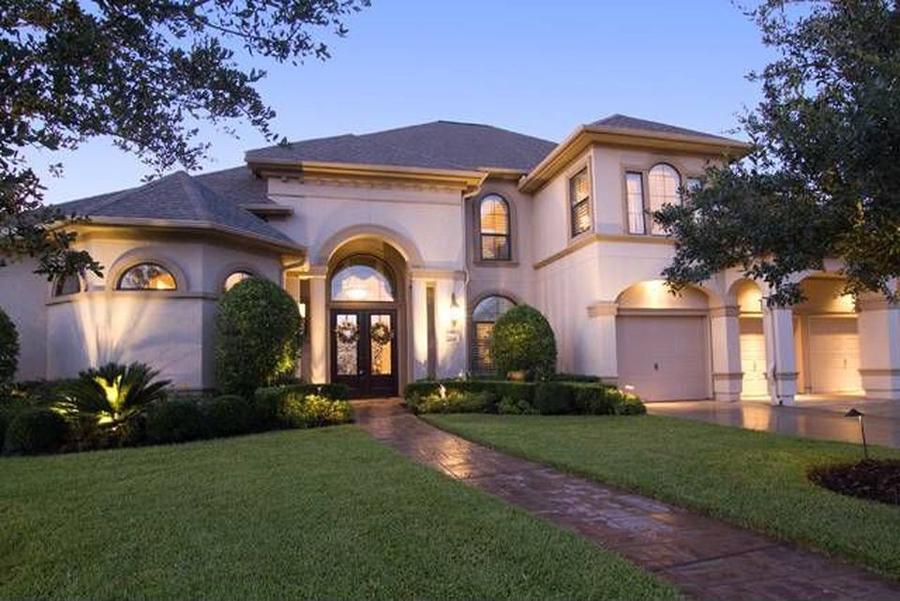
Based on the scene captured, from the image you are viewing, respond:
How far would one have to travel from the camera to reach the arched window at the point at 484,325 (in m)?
20.6

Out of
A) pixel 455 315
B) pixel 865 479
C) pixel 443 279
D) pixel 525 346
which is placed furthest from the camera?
pixel 443 279

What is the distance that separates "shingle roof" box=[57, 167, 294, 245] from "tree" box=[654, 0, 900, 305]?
34.4ft

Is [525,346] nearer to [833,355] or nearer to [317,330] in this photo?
→ [317,330]

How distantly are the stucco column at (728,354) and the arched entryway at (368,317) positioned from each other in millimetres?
8634

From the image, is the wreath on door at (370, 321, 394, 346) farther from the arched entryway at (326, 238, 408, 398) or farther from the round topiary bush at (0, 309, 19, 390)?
the round topiary bush at (0, 309, 19, 390)

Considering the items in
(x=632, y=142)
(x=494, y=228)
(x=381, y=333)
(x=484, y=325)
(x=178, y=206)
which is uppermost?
(x=632, y=142)

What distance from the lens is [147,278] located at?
1466 cm

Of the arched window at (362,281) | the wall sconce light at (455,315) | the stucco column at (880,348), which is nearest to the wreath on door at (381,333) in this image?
the arched window at (362,281)

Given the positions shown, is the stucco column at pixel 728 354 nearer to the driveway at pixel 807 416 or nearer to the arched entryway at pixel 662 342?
the arched entryway at pixel 662 342

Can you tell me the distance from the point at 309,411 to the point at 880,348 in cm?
1512

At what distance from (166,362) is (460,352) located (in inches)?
307

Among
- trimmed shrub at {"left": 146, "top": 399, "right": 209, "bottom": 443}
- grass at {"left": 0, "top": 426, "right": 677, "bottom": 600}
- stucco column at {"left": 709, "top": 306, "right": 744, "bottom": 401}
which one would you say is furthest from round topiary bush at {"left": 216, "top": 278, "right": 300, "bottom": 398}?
stucco column at {"left": 709, "top": 306, "right": 744, "bottom": 401}

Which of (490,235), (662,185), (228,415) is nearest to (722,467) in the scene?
(228,415)

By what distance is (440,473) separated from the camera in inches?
328
